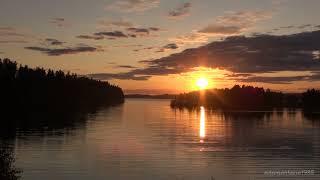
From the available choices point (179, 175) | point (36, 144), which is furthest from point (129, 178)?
point (36, 144)

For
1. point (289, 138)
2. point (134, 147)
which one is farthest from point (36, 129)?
point (289, 138)

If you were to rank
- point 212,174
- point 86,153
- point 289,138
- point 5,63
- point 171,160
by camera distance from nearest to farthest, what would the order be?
point 212,174 → point 171,160 → point 86,153 → point 289,138 → point 5,63

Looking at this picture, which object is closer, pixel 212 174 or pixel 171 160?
pixel 212 174

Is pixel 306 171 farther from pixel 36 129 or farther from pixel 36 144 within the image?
pixel 36 129

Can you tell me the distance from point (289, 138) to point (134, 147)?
37871 mm

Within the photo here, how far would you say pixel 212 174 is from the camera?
52.6m

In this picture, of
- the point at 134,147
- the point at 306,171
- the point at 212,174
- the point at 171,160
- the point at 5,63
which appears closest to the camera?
the point at 212,174

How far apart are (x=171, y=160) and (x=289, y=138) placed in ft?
143

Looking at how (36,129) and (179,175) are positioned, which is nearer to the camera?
(179,175)

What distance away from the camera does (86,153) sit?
6669 cm

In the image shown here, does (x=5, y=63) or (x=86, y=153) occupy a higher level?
(x=5, y=63)

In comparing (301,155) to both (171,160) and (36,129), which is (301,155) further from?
(36,129)

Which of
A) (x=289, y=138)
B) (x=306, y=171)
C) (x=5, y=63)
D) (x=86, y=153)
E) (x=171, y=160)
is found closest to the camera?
(x=306, y=171)

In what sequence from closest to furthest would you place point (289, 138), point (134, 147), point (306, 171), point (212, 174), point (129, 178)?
point (129, 178) < point (212, 174) < point (306, 171) < point (134, 147) < point (289, 138)
